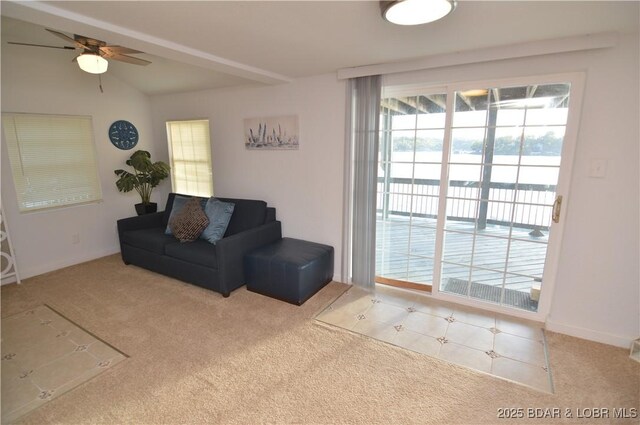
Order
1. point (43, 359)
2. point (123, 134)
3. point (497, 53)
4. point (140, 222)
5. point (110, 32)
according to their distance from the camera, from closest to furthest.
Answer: point (110, 32)
point (43, 359)
point (497, 53)
point (140, 222)
point (123, 134)

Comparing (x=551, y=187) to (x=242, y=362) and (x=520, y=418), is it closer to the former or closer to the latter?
(x=520, y=418)

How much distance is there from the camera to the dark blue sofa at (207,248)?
3102 millimetres

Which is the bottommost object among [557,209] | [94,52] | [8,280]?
[8,280]

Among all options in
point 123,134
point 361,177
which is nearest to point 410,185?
point 361,177

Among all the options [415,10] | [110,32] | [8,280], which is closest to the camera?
[415,10]

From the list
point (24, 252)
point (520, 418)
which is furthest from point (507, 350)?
point (24, 252)

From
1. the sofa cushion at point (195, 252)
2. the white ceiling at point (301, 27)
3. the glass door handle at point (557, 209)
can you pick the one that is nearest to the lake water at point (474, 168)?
the glass door handle at point (557, 209)

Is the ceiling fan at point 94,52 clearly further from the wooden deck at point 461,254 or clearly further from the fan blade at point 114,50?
the wooden deck at point 461,254

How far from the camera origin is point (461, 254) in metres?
2.99

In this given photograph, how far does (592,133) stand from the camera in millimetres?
2252

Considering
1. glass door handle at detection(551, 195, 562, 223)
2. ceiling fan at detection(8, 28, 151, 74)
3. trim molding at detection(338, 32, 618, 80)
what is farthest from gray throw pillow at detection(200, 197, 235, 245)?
glass door handle at detection(551, 195, 562, 223)

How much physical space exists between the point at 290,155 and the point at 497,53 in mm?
2173

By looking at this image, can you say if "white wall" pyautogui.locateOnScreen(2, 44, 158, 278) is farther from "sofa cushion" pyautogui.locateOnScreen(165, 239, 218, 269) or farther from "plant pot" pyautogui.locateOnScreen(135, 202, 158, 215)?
"sofa cushion" pyautogui.locateOnScreen(165, 239, 218, 269)

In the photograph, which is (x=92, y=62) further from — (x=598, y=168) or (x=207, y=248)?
(x=598, y=168)
